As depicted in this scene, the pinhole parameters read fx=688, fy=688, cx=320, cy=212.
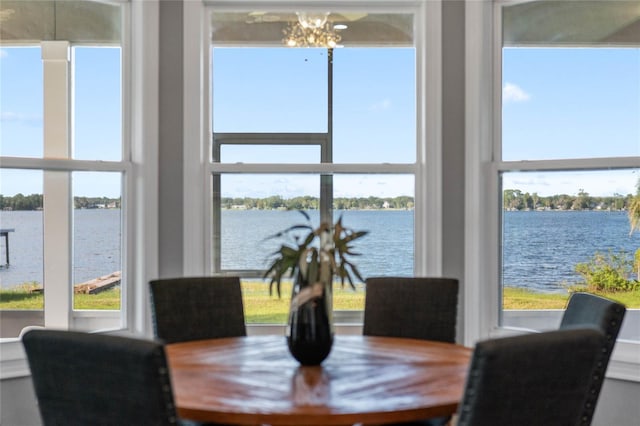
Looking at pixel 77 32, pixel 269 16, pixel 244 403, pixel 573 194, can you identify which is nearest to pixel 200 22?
pixel 269 16

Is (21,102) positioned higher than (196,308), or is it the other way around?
(21,102)

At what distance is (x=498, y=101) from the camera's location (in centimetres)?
356

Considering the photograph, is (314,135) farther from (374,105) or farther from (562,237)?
(562,237)

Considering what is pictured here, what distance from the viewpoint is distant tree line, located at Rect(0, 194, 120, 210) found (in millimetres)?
3193

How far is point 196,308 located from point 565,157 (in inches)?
75.7

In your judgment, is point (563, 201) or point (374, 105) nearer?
point (563, 201)

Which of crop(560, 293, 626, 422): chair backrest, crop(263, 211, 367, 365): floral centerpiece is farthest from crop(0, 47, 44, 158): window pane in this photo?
crop(560, 293, 626, 422): chair backrest

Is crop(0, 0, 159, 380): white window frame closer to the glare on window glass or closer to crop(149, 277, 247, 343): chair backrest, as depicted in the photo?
the glare on window glass

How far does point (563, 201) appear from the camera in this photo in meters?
3.40

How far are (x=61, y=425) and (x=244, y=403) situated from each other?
456mm

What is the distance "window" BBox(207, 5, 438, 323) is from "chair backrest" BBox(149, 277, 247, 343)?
62 centimetres

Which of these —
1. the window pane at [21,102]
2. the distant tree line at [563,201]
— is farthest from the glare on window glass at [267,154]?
the distant tree line at [563,201]

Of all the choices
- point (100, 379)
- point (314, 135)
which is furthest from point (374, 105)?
point (100, 379)

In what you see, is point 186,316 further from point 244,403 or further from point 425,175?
point 425,175
